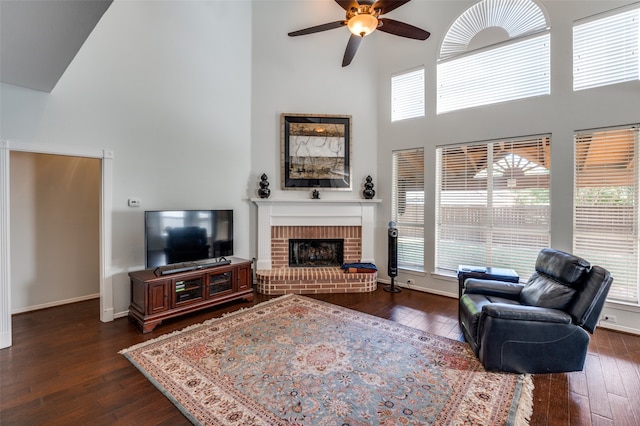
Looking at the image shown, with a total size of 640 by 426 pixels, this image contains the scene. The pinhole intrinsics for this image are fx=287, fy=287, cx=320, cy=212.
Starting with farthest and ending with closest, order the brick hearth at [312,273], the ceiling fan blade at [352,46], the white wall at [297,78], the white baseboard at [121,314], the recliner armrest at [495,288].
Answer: the white wall at [297,78]
the brick hearth at [312,273]
the white baseboard at [121,314]
the ceiling fan blade at [352,46]
the recliner armrest at [495,288]

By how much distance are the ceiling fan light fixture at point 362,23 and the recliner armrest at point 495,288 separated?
9.59ft

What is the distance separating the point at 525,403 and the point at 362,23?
351 centimetres

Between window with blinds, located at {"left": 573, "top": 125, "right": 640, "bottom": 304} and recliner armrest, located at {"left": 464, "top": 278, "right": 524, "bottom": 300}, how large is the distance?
4.02 ft

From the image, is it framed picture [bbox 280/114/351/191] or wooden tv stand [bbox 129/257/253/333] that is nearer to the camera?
wooden tv stand [bbox 129/257/253/333]

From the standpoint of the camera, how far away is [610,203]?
335 cm

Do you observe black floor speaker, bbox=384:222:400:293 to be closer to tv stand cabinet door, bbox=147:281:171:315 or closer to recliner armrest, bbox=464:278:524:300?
recliner armrest, bbox=464:278:524:300

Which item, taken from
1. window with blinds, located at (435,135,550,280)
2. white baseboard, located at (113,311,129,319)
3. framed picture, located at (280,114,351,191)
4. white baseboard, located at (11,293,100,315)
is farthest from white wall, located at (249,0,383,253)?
white baseboard, located at (11,293,100,315)

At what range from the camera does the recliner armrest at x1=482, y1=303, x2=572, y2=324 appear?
2.34 meters

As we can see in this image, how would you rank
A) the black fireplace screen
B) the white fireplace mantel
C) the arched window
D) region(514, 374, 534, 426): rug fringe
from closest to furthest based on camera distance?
1. region(514, 374, 534, 426): rug fringe
2. the arched window
3. the white fireplace mantel
4. the black fireplace screen

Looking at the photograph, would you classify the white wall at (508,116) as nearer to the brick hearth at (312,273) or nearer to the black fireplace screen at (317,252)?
the brick hearth at (312,273)

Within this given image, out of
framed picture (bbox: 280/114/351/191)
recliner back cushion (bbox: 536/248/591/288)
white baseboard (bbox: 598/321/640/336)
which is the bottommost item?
white baseboard (bbox: 598/321/640/336)

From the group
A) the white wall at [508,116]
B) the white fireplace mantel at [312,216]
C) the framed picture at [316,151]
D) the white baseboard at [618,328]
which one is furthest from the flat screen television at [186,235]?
the white baseboard at [618,328]

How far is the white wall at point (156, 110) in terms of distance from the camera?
3188 millimetres

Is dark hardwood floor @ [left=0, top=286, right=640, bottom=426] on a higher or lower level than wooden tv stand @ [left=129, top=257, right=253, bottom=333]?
lower
